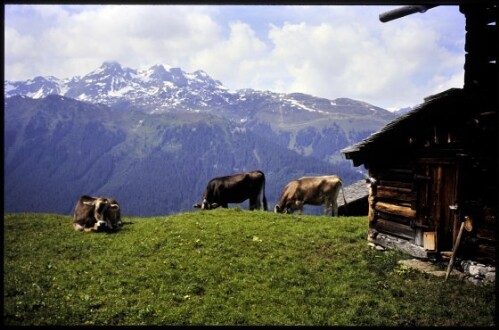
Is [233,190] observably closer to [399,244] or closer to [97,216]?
[97,216]

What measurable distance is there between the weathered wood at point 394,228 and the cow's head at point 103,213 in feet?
37.0

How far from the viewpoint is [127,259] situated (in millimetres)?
14625

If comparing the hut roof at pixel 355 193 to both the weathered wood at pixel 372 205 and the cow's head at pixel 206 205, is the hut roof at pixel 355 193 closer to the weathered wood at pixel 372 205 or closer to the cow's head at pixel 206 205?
the cow's head at pixel 206 205

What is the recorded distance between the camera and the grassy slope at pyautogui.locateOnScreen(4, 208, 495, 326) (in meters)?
10.5

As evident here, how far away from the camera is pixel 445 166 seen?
14.5m

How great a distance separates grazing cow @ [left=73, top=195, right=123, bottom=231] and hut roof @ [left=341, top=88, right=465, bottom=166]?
415 inches

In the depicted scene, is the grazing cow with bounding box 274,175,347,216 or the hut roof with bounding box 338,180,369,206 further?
the hut roof with bounding box 338,180,369,206

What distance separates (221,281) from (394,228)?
7.30 meters

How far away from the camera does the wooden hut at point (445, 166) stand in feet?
39.7

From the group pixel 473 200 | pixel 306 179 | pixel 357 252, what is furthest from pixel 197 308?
pixel 306 179

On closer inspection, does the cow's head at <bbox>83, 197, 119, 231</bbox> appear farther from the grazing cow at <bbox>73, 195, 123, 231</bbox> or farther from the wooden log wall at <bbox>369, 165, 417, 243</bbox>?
the wooden log wall at <bbox>369, 165, 417, 243</bbox>

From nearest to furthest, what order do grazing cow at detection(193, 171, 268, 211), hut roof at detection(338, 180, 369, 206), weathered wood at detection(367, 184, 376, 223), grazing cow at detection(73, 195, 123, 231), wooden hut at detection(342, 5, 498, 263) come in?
wooden hut at detection(342, 5, 498, 263)
weathered wood at detection(367, 184, 376, 223)
grazing cow at detection(73, 195, 123, 231)
grazing cow at detection(193, 171, 268, 211)
hut roof at detection(338, 180, 369, 206)

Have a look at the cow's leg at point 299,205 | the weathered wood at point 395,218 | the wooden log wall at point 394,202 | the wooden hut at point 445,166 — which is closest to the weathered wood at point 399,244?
the wooden hut at point 445,166

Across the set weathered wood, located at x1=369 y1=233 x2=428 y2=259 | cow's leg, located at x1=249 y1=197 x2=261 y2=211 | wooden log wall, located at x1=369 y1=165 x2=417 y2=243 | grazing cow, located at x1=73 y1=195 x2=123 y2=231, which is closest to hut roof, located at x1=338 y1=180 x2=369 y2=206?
cow's leg, located at x1=249 y1=197 x2=261 y2=211
